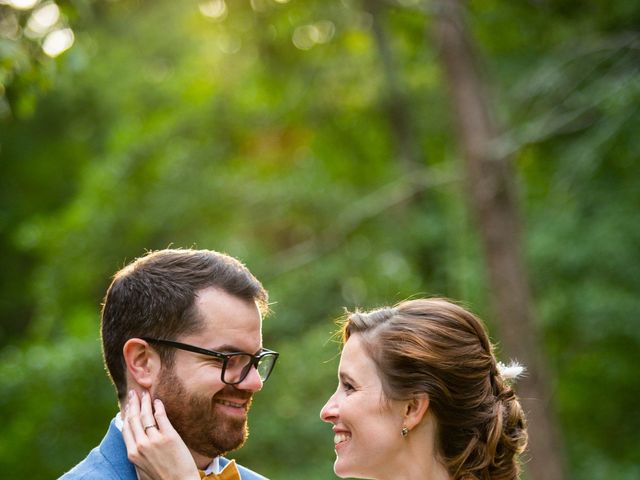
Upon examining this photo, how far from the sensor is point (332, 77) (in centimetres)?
1444

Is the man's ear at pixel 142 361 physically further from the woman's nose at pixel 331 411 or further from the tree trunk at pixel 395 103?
the tree trunk at pixel 395 103

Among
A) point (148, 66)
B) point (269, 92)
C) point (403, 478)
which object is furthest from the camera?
point (148, 66)

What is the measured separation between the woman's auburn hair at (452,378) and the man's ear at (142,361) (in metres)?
0.72

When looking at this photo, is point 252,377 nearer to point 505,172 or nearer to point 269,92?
point 505,172

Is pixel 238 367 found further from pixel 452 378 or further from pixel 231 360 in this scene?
pixel 452 378

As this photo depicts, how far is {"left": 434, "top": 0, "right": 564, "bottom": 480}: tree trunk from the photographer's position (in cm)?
907

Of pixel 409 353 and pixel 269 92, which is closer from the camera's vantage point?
pixel 409 353

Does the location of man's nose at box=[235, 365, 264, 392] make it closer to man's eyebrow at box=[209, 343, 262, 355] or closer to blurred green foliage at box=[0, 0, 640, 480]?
man's eyebrow at box=[209, 343, 262, 355]

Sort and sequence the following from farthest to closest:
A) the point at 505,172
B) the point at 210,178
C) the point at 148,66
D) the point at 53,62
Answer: the point at 148,66, the point at 210,178, the point at 505,172, the point at 53,62

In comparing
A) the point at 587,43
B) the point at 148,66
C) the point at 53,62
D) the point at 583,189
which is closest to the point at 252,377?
the point at 53,62

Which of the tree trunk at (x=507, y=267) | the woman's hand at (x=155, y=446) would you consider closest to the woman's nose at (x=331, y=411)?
the woman's hand at (x=155, y=446)

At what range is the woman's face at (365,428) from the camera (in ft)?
10.3

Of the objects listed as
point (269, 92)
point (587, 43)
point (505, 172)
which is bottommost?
point (505, 172)

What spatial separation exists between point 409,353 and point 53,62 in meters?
2.07
